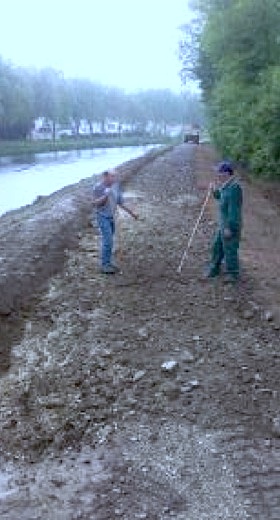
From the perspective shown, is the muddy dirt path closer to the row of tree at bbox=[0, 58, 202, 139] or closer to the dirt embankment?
the dirt embankment

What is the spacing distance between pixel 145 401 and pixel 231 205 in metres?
4.92

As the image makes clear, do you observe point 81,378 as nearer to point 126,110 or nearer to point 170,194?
point 170,194

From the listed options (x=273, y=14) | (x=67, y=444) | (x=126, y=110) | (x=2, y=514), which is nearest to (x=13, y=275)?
(x=67, y=444)

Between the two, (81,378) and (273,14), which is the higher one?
(273,14)

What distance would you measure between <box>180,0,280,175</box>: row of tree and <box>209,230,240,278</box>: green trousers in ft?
42.6

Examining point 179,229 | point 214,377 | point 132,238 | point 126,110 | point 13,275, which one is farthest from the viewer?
point 126,110

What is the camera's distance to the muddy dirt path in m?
6.64

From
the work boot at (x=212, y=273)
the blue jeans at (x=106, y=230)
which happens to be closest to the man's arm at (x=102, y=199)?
the blue jeans at (x=106, y=230)

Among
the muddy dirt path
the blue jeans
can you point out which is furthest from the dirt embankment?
the blue jeans

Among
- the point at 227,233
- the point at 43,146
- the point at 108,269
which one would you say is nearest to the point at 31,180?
the point at 108,269

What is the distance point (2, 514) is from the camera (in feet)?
21.0

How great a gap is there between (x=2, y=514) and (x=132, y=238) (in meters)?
12.5

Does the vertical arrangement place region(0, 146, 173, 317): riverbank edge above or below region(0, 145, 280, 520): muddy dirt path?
below

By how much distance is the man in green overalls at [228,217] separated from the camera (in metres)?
12.5
